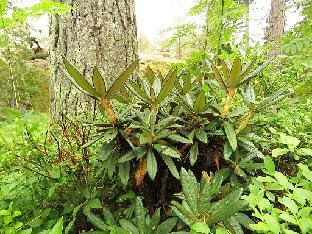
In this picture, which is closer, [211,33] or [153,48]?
[211,33]

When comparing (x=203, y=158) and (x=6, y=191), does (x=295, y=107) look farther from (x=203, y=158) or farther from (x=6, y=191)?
(x=6, y=191)

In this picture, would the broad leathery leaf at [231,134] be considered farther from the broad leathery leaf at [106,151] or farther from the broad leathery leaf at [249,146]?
the broad leathery leaf at [106,151]

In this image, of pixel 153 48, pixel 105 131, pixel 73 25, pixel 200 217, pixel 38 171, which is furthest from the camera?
pixel 153 48

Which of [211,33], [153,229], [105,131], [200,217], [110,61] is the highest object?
[211,33]

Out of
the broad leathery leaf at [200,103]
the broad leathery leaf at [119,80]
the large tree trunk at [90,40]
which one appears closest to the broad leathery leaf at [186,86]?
the broad leathery leaf at [200,103]

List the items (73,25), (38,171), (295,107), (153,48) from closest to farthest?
(38,171) < (295,107) < (73,25) < (153,48)

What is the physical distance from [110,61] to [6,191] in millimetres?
1484

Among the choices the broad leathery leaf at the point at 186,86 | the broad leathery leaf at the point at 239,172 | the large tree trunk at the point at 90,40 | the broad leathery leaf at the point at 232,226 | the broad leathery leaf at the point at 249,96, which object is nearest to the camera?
the broad leathery leaf at the point at 232,226

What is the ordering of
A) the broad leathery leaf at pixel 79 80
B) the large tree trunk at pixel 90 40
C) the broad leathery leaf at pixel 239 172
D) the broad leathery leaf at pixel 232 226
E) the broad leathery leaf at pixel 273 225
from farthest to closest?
Result: the large tree trunk at pixel 90 40 < the broad leathery leaf at pixel 239 172 < the broad leathery leaf at pixel 79 80 < the broad leathery leaf at pixel 232 226 < the broad leathery leaf at pixel 273 225

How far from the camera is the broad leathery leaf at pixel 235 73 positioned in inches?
47.4

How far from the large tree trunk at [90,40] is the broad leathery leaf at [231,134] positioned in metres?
1.44

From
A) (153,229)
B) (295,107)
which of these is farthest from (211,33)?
(153,229)

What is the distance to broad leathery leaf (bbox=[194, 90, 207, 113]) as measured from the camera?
4.07 ft

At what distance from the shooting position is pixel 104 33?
2492 millimetres
